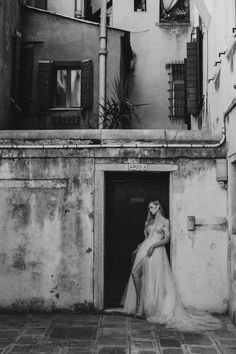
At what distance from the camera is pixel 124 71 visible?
14.6 metres

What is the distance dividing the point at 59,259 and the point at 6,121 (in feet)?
15.1

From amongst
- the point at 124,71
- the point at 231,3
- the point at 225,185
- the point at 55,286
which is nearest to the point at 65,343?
the point at 55,286

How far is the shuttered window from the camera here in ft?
42.7

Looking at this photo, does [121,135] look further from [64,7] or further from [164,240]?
[64,7]

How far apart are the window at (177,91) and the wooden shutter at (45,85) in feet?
14.2

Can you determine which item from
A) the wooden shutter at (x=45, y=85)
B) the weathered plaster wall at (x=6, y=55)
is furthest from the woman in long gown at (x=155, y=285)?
the wooden shutter at (x=45, y=85)

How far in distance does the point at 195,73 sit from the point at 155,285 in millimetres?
5877

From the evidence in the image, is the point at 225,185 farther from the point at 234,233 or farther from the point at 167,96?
the point at 167,96

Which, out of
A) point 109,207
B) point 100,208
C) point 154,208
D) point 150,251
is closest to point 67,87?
point 109,207

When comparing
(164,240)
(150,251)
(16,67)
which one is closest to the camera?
(150,251)

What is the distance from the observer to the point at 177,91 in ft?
50.8

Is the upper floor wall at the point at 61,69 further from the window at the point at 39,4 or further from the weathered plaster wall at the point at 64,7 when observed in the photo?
the weathered plaster wall at the point at 64,7

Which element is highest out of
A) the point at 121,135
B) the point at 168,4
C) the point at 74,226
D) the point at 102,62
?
the point at 168,4

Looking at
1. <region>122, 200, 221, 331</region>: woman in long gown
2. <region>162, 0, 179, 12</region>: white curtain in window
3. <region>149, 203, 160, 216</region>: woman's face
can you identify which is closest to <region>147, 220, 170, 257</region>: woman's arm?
<region>122, 200, 221, 331</region>: woman in long gown
